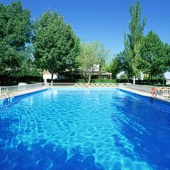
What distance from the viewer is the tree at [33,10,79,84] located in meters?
38.8

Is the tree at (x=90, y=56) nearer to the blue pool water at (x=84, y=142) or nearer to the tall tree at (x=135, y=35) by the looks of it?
the tall tree at (x=135, y=35)

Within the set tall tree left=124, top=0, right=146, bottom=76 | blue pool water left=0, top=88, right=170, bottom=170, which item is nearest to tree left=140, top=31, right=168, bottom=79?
tall tree left=124, top=0, right=146, bottom=76

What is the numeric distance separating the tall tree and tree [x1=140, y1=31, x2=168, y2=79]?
6.47 feet

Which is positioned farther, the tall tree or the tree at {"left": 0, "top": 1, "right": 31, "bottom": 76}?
the tall tree

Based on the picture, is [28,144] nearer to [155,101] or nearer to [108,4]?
[155,101]

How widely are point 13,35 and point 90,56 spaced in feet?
65.5

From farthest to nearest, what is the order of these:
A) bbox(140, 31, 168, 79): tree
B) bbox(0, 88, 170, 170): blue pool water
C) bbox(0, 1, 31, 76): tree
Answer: bbox(140, 31, 168, 79): tree
bbox(0, 1, 31, 76): tree
bbox(0, 88, 170, 170): blue pool water

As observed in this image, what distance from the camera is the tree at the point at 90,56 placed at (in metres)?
45.3

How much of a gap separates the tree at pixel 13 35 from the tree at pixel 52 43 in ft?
17.6

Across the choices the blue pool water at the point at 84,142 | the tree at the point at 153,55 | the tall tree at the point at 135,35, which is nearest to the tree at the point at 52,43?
the tall tree at the point at 135,35

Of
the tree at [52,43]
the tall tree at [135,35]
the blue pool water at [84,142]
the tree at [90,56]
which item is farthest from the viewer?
the tree at [90,56]

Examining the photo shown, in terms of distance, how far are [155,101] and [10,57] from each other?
61.4 feet

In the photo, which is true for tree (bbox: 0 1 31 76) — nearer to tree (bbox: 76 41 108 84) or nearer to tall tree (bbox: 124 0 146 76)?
tree (bbox: 76 41 108 84)

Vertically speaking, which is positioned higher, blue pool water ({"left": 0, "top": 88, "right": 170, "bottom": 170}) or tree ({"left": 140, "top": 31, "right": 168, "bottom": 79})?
tree ({"left": 140, "top": 31, "right": 168, "bottom": 79})
